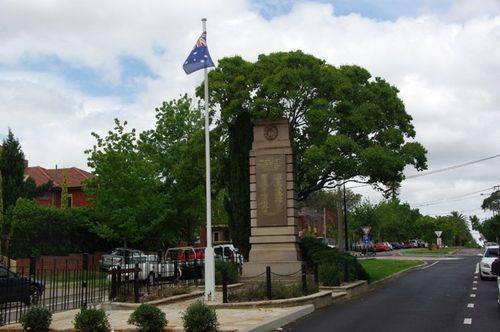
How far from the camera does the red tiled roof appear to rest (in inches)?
2276

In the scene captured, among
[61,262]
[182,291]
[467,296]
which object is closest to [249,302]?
[182,291]

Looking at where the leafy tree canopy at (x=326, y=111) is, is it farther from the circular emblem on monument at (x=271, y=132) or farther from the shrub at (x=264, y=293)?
the shrub at (x=264, y=293)

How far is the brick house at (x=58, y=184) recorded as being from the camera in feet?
183

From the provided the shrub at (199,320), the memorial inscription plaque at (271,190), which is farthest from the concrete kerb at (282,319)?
the memorial inscription plaque at (271,190)

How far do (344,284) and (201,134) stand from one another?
418 inches

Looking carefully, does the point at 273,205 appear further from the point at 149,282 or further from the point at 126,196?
the point at 126,196

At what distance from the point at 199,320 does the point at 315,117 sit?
15.8 m

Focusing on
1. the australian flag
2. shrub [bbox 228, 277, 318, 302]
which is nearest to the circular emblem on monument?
the australian flag

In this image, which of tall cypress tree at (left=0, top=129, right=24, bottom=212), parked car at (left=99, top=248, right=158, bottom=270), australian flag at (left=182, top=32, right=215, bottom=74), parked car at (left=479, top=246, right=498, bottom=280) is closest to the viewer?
australian flag at (left=182, top=32, right=215, bottom=74)

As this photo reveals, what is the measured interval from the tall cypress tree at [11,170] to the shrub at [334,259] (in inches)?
1132

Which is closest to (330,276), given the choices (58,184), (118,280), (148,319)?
(118,280)

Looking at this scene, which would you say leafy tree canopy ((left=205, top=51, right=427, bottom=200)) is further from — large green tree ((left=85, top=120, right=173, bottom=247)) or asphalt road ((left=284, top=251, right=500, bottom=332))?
large green tree ((left=85, top=120, right=173, bottom=247))

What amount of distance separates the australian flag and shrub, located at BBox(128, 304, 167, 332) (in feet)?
28.3

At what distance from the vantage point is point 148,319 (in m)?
11.4
